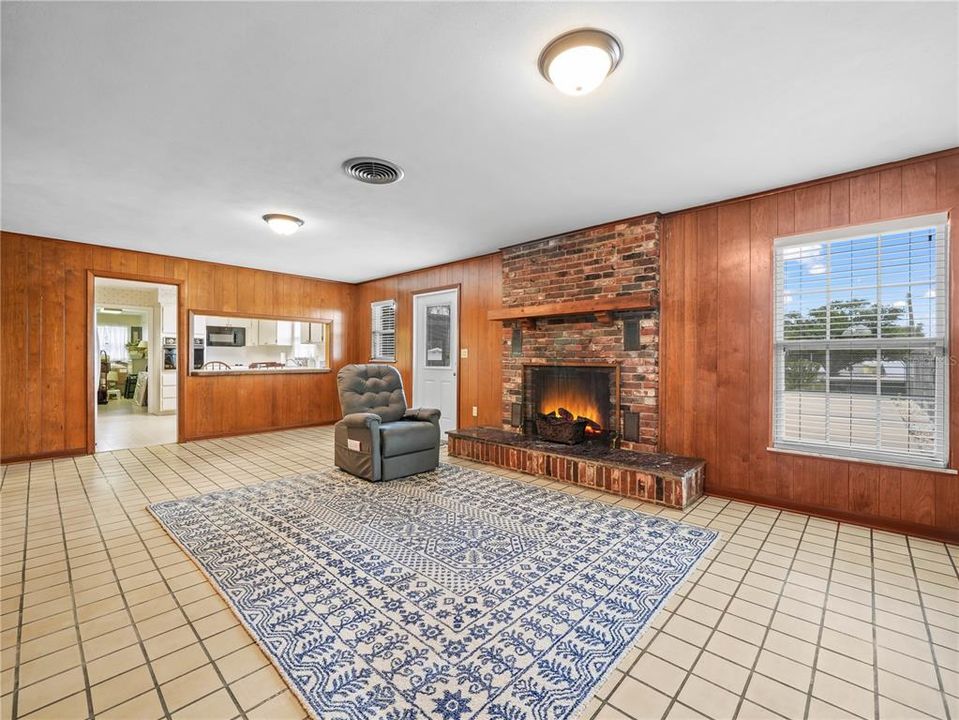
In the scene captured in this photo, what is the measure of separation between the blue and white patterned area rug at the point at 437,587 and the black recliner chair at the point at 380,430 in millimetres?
402

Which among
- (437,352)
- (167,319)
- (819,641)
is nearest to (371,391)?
(437,352)

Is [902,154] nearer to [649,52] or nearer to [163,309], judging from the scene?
[649,52]

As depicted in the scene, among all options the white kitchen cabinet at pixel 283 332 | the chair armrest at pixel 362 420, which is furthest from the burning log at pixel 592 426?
the white kitchen cabinet at pixel 283 332

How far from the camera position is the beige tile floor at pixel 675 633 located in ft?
4.86

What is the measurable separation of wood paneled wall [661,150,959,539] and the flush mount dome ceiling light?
7.63 ft

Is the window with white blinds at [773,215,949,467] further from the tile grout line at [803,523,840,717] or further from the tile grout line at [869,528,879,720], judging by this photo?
the tile grout line at [803,523,840,717]

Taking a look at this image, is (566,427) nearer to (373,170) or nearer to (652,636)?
(652,636)

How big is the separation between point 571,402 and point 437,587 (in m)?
2.83

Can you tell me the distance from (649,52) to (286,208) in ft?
10.7

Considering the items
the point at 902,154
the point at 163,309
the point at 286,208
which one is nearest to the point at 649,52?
the point at 902,154

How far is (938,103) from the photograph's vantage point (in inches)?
90.1

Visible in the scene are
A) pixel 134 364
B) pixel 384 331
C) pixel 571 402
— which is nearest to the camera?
pixel 571 402

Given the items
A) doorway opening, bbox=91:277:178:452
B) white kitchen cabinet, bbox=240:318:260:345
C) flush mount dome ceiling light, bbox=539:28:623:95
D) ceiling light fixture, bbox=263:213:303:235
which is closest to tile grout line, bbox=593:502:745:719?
flush mount dome ceiling light, bbox=539:28:623:95

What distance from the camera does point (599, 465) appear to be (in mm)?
3768
